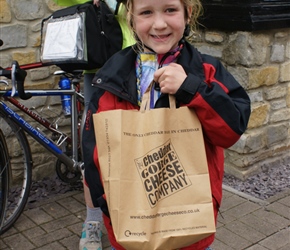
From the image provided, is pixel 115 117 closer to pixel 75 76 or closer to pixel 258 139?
pixel 75 76

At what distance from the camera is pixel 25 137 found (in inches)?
133

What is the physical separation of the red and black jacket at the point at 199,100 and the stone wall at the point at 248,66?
7.03 feet

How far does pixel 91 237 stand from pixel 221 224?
945 mm

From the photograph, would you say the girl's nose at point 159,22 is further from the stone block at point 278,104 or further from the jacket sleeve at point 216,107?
the stone block at point 278,104

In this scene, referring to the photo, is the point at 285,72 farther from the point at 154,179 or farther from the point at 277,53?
the point at 154,179

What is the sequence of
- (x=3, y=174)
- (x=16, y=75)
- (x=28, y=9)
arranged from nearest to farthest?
(x=16, y=75), (x=3, y=174), (x=28, y=9)

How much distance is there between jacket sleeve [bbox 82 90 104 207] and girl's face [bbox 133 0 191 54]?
0.29m

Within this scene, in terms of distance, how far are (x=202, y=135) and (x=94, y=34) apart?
57.0 inches

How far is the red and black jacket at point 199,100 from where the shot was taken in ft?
5.56

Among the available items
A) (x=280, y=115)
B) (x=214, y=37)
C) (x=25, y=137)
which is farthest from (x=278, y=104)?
(x=25, y=137)

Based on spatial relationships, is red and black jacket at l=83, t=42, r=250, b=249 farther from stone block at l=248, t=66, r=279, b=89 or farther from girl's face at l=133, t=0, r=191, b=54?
stone block at l=248, t=66, r=279, b=89

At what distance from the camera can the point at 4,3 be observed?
12.1 feet

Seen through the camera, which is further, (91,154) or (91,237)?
(91,237)

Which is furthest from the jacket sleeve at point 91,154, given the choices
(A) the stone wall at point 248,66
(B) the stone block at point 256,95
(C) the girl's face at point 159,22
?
(B) the stone block at point 256,95
